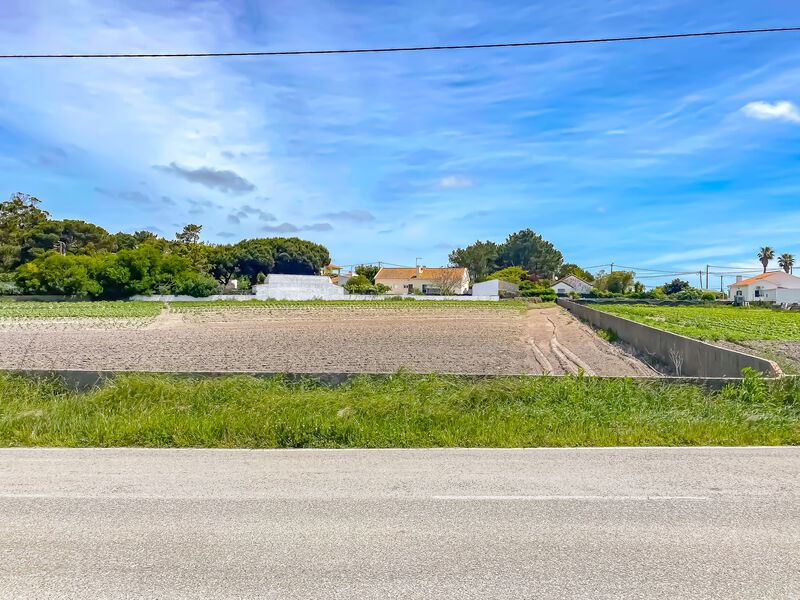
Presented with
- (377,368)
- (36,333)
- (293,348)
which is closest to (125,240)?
(36,333)

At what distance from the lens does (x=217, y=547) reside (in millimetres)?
4484

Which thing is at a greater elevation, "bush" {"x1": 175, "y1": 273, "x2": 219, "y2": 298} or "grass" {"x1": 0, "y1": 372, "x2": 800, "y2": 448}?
"bush" {"x1": 175, "y1": 273, "x2": 219, "y2": 298}

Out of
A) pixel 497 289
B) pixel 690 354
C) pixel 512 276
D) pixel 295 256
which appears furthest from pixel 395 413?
pixel 512 276

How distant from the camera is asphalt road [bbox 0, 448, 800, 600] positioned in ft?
12.8

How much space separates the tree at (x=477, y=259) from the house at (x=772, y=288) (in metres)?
50.3

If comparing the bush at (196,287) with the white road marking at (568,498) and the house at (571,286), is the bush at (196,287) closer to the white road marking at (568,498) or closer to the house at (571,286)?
the house at (571,286)

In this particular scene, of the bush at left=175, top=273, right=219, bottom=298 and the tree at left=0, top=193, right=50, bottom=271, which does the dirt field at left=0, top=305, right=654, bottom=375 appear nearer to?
the bush at left=175, top=273, right=219, bottom=298

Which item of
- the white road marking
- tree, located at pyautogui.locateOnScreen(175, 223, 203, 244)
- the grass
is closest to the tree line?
tree, located at pyautogui.locateOnScreen(175, 223, 203, 244)

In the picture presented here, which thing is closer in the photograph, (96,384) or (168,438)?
(168,438)

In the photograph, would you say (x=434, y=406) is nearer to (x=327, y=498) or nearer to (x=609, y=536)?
Answer: (x=327, y=498)

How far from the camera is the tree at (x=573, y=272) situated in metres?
143

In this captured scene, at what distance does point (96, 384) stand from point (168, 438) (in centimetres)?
339

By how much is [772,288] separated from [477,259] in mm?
57084

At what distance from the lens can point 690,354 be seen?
1741 centimetres
